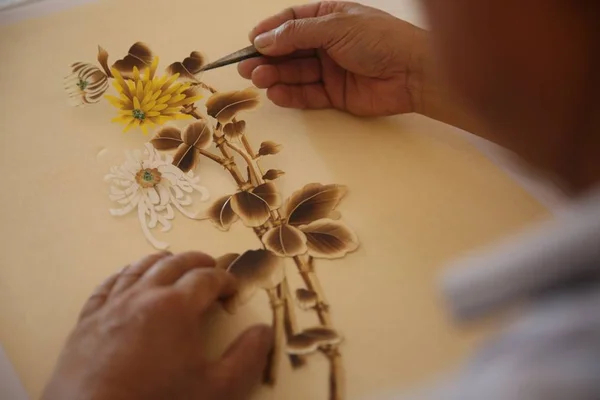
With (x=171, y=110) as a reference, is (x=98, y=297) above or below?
below

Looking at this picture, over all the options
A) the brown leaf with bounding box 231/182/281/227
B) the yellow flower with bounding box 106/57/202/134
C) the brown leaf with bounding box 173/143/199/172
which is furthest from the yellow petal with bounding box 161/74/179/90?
the brown leaf with bounding box 231/182/281/227

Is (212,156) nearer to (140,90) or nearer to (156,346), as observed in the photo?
(140,90)

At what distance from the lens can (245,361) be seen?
1.57 ft

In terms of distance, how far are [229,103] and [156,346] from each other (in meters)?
0.36

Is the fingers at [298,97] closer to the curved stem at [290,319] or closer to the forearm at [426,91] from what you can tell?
the forearm at [426,91]

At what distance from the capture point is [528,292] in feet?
1.06

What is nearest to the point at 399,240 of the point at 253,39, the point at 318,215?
the point at 318,215

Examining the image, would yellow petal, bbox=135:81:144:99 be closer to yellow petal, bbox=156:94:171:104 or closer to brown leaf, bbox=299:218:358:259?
yellow petal, bbox=156:94:171:104

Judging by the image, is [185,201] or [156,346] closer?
[156,346]

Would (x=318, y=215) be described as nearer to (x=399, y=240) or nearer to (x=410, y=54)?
(x=399, y=240)

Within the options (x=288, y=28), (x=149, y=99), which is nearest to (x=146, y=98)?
(x=149, y=99)

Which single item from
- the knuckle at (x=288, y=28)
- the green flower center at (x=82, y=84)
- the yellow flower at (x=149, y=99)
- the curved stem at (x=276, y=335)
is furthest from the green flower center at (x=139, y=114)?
the curved stem at (x=276, y=335)

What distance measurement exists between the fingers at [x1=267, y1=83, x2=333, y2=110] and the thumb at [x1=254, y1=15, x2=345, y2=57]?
0.05 meters

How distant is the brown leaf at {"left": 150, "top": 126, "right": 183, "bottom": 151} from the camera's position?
669 mm
